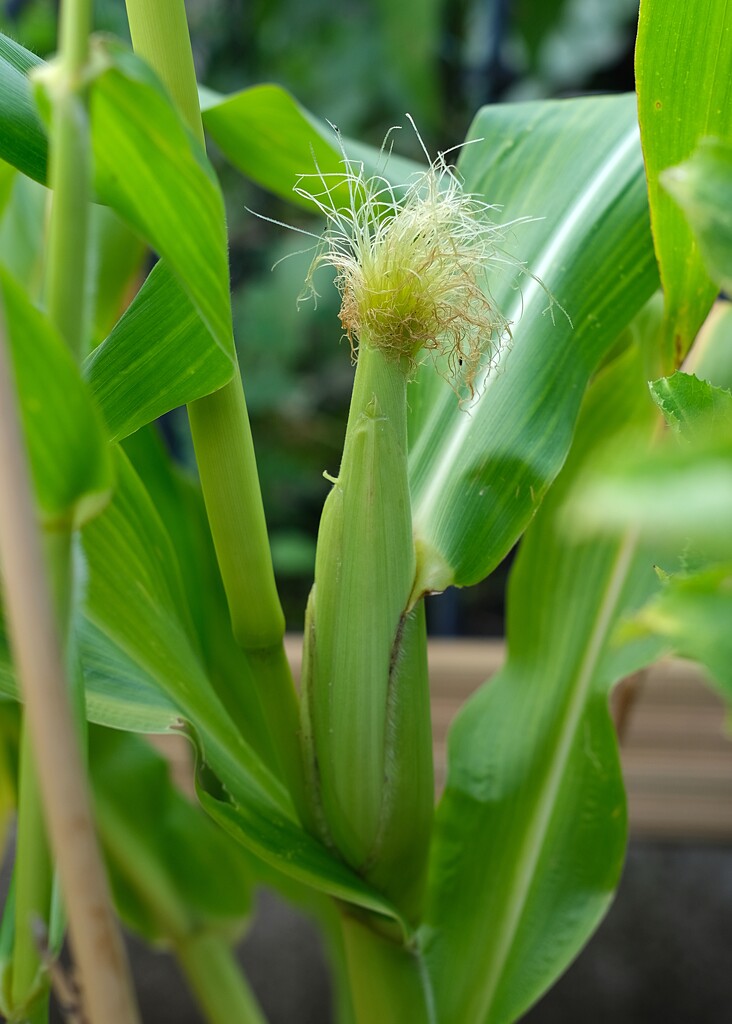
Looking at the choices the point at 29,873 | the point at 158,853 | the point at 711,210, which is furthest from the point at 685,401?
the point at 158,853

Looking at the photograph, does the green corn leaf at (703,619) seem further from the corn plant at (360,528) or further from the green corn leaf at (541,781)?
the green corn leaf at (541,781)

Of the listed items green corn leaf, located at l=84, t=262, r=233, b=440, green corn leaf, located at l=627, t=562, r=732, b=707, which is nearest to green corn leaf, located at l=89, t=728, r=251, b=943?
green corn leaf, located at l=84, t=262, r=233, b=440

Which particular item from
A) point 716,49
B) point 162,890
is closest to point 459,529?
point 716,49

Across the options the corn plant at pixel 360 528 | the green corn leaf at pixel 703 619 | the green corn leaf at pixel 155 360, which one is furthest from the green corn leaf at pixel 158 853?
the green corn leaf at pixel 703 619

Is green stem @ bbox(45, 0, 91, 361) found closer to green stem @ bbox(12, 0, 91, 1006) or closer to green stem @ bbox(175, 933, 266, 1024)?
green stem @ bbox(12, 0, 91, 1006)

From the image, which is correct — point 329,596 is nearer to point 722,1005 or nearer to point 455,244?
point 455,244
